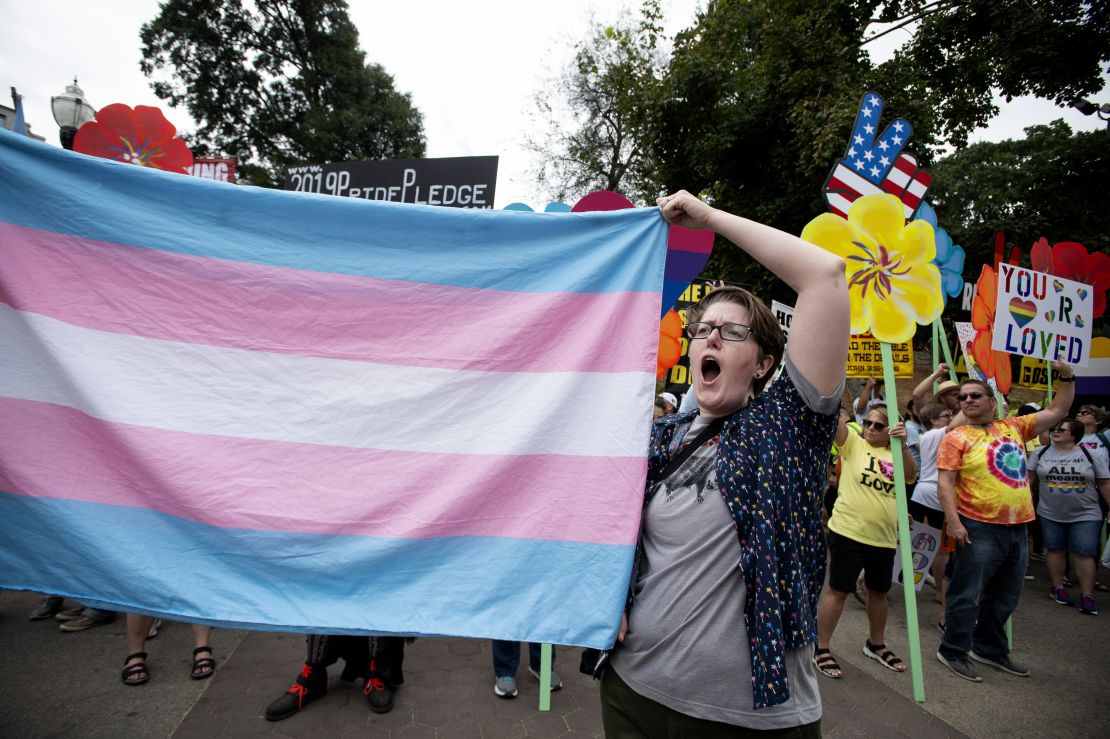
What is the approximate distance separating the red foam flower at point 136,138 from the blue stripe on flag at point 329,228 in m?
2.47

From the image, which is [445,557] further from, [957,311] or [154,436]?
[957,311]

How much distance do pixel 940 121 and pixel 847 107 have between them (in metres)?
3.31

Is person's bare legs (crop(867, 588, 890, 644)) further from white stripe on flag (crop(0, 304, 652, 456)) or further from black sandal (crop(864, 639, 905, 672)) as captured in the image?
white stripe on flag (crop(0, 304, 652, 456))

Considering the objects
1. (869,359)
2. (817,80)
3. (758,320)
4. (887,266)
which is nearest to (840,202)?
(887,266)

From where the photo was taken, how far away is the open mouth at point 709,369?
1.65 m

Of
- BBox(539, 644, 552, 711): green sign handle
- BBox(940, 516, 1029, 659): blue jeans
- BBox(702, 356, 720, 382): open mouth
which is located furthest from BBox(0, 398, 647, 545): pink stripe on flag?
BBox(940, 516, 1029, 659): blue jeans

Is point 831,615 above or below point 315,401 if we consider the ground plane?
below

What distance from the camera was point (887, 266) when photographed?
11.8 ft

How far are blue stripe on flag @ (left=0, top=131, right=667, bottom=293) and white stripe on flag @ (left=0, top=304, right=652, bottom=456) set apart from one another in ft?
1.09

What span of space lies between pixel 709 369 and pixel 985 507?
12.6ft

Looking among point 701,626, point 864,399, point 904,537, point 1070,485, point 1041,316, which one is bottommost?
point 904,537

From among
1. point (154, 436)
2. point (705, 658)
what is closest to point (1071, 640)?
point (705, 658)

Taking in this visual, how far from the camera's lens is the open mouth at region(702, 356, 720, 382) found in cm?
165

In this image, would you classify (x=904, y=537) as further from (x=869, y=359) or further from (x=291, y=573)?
(x=291, y=573)
